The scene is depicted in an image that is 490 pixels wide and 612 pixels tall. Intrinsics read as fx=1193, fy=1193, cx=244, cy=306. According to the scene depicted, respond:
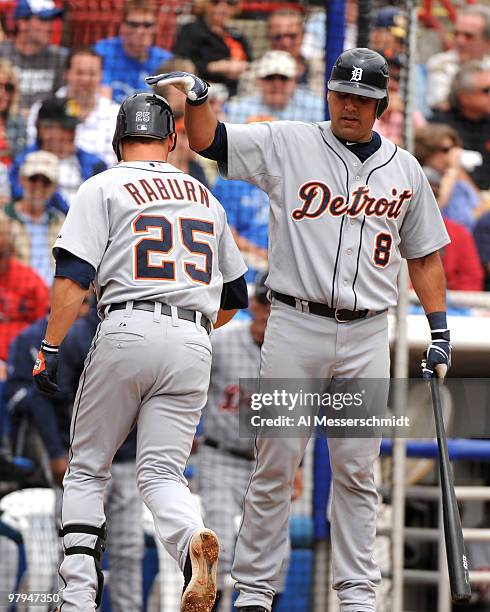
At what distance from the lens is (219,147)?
14.9 ft

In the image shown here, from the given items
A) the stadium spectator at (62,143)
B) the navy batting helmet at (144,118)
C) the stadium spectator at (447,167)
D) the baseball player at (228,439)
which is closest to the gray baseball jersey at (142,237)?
the navy batting helmet at (144,118)

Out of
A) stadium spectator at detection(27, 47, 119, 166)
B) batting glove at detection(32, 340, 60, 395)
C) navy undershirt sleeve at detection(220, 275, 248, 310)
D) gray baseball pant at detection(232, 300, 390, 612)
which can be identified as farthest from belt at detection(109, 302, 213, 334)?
stadium spectator at detection(27, 47, 119, 166)

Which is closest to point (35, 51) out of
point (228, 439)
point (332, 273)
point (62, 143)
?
point (62, 143)

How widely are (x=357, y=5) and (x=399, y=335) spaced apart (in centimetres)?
201

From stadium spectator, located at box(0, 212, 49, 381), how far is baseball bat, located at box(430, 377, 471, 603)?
339 cm

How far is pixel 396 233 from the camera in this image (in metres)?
4.65

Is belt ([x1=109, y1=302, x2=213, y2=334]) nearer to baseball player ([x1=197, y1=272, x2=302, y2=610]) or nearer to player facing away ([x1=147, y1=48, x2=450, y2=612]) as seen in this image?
player facing away ([x1=147, y1=48, x2=450, y2=612])

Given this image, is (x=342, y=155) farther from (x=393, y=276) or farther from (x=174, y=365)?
(x=174, y=365)

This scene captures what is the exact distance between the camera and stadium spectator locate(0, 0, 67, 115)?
26.2 feet

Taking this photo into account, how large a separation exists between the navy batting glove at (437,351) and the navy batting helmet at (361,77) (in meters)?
0.90

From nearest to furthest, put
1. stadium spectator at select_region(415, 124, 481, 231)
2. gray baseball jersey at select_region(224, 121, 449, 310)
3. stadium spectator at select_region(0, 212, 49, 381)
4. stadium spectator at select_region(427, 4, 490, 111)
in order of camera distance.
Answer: gray baseball jersey at select_region(224, 121, 449, 310), stadium spectator at select_region(0, 212, 49, 381), stadium spectator at select_region(415, 124, 481, 231), stadium spectator at select_region(427, 4, 490, 111)

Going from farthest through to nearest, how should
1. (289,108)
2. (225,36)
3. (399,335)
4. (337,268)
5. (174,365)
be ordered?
(225,36), (289,108), (399,335), (337,268), (174,365)

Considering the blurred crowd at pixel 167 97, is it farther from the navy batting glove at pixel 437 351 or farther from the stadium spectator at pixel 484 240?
the navy batting glove at pixel 437 351

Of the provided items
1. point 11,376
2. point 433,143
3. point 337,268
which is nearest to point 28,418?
point 11,376
